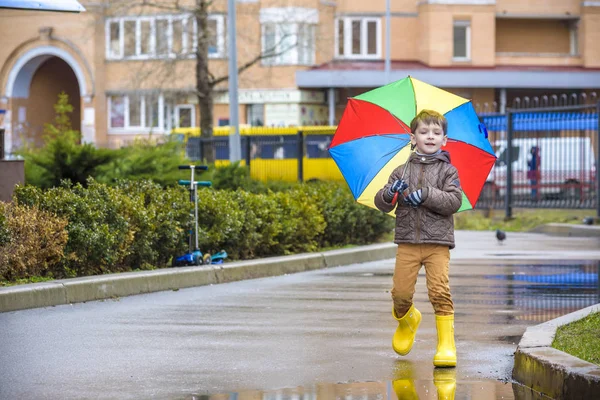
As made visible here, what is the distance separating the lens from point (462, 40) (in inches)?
2106

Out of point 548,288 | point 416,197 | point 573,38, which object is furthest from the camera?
point 573,38

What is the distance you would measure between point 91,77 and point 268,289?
41.4 meters

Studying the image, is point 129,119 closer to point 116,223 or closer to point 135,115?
point 135,115

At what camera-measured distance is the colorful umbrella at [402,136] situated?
343 inches

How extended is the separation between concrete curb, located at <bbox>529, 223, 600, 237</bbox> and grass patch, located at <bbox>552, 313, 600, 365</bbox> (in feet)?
47.5

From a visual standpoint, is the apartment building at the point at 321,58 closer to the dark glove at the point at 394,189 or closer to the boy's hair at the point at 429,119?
the boy's hair at the point at 429,119

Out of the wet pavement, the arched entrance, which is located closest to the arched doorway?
the arched entrance

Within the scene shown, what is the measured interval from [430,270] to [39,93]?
50202 millimetres

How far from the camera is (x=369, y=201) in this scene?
28.5ft

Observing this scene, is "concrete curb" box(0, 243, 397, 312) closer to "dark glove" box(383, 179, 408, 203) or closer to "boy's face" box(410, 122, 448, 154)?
"dark glove" box(383, 179, 408, 203)

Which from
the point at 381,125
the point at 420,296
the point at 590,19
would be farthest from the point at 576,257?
the point at 590,19

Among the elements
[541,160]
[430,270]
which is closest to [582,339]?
[430,270]

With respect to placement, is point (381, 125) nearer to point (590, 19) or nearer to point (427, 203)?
point (427, 203)

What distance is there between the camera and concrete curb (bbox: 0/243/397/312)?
11086mm
